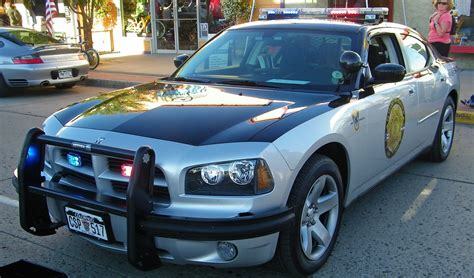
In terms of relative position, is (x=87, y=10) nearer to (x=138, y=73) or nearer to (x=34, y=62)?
(x=138, y=73)

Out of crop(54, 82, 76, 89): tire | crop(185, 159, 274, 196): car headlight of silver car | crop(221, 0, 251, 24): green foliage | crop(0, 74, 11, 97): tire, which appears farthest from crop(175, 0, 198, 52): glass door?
crop(185, 159, 274, 196): car headlight of silver car

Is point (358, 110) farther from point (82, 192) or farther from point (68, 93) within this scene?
point (68, 93)

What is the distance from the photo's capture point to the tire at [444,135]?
549 centimetres

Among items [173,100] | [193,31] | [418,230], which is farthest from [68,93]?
[418,230]

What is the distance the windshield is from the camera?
157 inches

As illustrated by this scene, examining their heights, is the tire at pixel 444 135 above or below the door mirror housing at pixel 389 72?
below

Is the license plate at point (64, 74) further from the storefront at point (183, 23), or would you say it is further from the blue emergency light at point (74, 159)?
the blue emergency light at point (74, 159)

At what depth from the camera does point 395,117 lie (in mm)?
4207

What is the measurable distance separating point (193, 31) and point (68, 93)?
6.49m

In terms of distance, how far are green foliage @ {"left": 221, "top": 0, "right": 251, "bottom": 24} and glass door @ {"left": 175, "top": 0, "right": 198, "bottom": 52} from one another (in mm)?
2412

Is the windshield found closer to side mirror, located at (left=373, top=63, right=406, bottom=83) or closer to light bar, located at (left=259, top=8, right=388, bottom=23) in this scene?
side mirror, located at (left=373, top=63, right=406, bottom=83)

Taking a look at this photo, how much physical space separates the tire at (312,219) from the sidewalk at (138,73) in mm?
5126

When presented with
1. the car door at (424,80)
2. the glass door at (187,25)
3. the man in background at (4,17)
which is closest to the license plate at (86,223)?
the car door at (424,80)

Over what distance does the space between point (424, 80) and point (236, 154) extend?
110 inches
